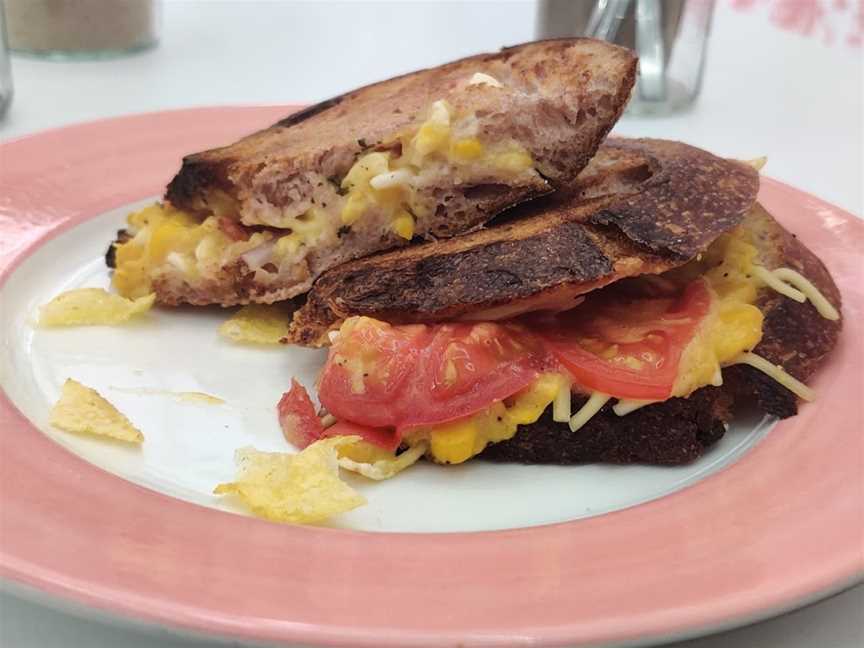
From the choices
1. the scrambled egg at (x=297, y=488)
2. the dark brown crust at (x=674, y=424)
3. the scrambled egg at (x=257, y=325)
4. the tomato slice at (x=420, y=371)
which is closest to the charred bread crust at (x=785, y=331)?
the dark brown crust at (x=674, y=424)

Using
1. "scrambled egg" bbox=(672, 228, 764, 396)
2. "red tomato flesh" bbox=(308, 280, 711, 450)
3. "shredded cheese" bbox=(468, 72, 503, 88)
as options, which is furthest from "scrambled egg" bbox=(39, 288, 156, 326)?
"scrambled egg" bbox=(672, 228, 764, 396)

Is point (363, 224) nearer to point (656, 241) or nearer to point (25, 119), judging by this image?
point (656, 241)

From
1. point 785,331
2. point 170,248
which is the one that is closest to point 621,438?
point 785,331

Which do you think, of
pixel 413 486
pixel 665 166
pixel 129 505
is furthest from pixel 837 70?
pixel 129 505

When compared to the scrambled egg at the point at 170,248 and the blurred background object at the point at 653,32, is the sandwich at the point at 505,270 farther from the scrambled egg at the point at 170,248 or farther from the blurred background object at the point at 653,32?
the blurred background object at the point at 653,32

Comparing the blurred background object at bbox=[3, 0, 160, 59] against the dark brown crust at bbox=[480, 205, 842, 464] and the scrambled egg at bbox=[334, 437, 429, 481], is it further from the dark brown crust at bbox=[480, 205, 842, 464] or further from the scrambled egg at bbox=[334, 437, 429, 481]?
the dark brown crust at bbox=[480, 205, 842, 464]

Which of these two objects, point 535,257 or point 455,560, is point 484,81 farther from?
point 455,560
